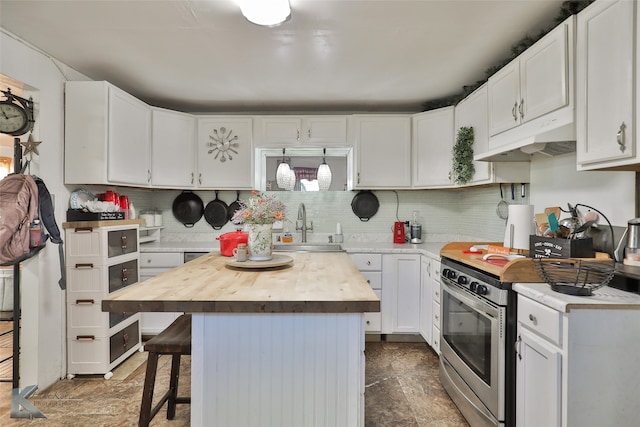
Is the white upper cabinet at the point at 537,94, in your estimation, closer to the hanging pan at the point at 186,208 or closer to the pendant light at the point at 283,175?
the pendant light at the point at 283,175

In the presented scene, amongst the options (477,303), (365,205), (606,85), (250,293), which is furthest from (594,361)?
(365,205)

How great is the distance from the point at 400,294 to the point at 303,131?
1.93 metres

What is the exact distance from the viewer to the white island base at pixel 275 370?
140 centimetres

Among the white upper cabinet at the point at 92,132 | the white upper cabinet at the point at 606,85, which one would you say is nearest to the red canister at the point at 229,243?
the white upper cabinet at the point at 92,132

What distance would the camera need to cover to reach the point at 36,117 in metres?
2.38

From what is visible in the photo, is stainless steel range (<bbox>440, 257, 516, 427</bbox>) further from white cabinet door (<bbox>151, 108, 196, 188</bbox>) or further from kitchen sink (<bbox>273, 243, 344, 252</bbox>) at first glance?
white cabinet door (<bbox>151, 108, 196, 188</bbox>)

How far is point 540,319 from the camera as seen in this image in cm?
146

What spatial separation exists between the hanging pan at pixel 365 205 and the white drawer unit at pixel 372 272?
0.74 metres

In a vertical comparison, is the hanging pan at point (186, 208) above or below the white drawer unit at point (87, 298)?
above

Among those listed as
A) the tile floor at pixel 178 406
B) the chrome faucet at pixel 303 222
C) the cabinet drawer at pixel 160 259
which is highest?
the chrome faucet at pixel 303 222

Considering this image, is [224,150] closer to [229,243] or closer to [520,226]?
[229,243]

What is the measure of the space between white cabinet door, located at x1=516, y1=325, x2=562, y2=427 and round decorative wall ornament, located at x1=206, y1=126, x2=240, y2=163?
2.99 meters

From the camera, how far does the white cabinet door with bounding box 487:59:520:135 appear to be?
221 cm

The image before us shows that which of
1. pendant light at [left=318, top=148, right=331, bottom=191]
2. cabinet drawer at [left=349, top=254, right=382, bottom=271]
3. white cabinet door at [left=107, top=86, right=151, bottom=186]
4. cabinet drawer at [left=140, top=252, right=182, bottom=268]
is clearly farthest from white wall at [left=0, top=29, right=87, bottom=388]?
cabinet drawer at [left=349, top=254, right=382, bottom=271]
